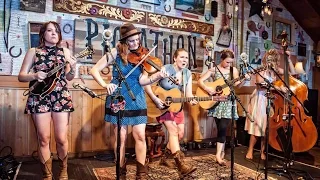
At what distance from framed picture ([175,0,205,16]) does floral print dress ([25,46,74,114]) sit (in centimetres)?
254

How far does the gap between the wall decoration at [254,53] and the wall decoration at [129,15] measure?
0.96m

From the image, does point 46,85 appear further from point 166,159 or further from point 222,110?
point 222,110

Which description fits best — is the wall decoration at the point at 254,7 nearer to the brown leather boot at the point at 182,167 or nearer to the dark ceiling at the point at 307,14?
the dark ceiling at the point at 307,14

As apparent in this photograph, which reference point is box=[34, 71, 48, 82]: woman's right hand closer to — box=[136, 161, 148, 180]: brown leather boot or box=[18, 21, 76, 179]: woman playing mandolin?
box=[18, 21, 76, 179]: woman playing mandolin

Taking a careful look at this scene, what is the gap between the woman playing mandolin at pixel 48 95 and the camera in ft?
7.89

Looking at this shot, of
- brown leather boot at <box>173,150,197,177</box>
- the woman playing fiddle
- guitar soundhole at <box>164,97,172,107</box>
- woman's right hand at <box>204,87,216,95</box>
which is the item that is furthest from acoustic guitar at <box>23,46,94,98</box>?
woman's right hand at <box>204,87,216,95</box>

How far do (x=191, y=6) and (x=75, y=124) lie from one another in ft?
8.64

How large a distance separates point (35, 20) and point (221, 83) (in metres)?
2.45

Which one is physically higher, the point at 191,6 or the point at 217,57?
the point at 191,6

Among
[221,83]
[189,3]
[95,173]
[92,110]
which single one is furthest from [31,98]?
[189,3]

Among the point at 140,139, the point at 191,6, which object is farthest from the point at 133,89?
the point at 191,6

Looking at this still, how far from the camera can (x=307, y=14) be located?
18.3 feet

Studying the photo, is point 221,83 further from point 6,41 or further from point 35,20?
point 6,41

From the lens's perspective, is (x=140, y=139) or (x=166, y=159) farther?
(x=166, y=159)
